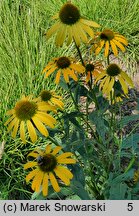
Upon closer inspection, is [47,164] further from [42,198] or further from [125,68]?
[125,68]

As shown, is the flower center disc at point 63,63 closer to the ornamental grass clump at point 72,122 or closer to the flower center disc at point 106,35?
→ the ornamental grass clump at point 72,122

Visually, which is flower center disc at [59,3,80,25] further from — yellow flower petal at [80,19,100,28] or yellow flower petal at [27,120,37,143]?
yellow flower petal at [27,120,37,143]

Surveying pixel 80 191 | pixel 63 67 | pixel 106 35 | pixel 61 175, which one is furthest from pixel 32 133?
pixel 106 35

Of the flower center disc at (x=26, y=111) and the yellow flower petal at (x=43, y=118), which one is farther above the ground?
the flower center disc at (x=26, y=111)

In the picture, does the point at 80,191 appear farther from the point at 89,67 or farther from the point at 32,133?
the point at 89,67

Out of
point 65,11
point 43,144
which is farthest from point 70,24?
point 43,144

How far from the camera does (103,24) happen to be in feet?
10.7

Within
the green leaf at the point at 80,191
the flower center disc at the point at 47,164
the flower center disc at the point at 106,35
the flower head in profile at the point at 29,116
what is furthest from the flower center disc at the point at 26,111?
the flower center disc at the point at 106,35

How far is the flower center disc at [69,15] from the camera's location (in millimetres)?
1495

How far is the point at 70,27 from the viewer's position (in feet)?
4.84

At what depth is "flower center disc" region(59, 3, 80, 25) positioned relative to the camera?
1495 millimetres

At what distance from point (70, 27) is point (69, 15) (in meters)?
0.06

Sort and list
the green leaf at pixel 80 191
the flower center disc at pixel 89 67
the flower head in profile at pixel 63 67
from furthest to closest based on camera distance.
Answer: the flower center disc at pixel 89 67 → the flower head in profile at pixel 63 67 → the green leaf at pixel 80 191

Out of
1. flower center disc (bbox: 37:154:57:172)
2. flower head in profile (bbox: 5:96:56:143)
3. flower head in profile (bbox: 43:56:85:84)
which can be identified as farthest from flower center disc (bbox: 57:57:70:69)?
flower center disc (bbox: 37:154:57:172)
